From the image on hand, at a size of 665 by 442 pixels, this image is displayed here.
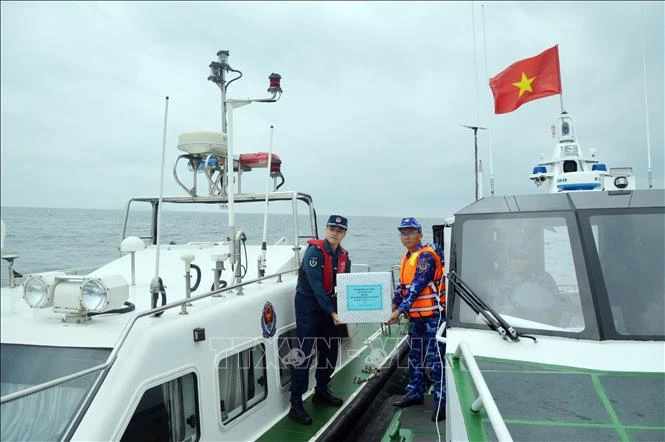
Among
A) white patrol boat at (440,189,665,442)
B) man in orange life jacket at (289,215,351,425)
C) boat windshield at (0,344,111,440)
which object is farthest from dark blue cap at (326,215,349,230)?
boat windshield at (0,344,111,440)

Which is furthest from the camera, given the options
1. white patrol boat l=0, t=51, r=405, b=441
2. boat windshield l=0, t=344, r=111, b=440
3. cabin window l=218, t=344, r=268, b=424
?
cabin window l=218, t=344, r=268, b=424

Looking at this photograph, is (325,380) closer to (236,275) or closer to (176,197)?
(236,275)

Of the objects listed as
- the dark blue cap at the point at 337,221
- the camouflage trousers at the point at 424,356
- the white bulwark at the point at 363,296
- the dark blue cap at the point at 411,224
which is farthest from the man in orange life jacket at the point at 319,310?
the camouflage trousers at the point at 424,356

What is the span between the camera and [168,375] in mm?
2646

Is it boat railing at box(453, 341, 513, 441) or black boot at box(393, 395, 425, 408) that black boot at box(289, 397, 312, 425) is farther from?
boat railing at box(453, 341, 513, 441)

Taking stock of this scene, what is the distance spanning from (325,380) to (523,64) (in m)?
4.06

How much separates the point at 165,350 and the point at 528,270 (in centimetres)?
231

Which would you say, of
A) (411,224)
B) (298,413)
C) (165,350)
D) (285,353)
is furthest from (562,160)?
(165,350)

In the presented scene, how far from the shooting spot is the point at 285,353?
13.3ft

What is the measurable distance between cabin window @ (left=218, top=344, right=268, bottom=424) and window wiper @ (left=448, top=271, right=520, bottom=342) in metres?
1.62

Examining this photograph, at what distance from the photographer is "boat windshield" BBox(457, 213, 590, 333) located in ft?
9.26

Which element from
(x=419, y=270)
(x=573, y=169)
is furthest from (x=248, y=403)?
(x=573, y=169)

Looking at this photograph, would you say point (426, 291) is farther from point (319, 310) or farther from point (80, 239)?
point (80, 239)

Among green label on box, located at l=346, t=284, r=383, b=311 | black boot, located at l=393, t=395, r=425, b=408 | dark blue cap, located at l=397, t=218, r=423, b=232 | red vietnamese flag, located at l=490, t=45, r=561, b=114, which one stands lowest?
black boot, located at l=393, t=395, r=425, b=408
